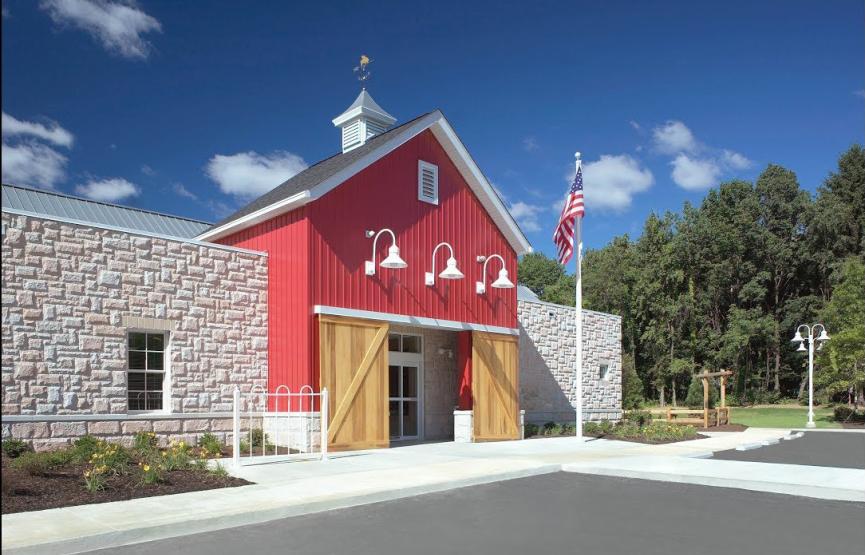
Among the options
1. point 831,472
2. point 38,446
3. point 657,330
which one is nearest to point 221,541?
point 38,446

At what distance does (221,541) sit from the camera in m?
7.57

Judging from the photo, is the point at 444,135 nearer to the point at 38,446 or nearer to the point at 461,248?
the point at 461,248

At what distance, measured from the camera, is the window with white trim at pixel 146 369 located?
14688 mm

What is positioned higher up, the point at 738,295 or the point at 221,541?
the point at 738,295

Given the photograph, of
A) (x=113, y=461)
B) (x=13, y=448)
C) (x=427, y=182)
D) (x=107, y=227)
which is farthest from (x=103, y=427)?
(x=427, y=182)

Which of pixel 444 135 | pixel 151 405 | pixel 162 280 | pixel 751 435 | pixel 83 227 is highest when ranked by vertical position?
pixel 444 135

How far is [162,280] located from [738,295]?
47.0m

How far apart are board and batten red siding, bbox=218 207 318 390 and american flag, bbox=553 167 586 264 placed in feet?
24.4

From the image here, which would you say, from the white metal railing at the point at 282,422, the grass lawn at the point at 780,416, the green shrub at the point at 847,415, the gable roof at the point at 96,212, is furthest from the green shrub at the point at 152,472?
the green shrub at the point at 847,415

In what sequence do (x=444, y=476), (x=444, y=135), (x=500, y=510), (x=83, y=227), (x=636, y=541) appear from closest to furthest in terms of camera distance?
(x=636, y=541) < (x=500, y=510) < (x=444, y=476) < (x=83, y=227) < (x=444, y=135)

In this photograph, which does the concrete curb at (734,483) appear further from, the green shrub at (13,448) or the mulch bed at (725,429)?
the mulch bed at (725,429)

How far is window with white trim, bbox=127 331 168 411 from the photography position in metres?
14.7

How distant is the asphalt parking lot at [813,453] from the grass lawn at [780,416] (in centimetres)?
992

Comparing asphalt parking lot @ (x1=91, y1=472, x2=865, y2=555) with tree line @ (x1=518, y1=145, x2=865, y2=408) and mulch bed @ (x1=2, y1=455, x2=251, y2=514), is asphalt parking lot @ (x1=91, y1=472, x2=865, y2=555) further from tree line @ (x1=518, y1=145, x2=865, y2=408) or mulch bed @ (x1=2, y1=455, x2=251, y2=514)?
tree line @ (x1=518, y1=145, x2=865, y2=408)
